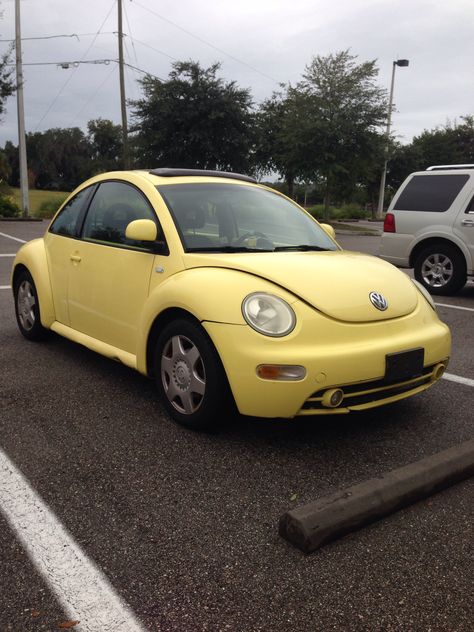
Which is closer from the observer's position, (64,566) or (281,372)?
(64,566)

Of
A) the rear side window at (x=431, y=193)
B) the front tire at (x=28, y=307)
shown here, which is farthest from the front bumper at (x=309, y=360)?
the rear side window at (x=431, y=193)

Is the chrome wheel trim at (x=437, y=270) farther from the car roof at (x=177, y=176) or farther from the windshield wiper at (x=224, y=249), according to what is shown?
the windshield wiper at (x=224, y=249)

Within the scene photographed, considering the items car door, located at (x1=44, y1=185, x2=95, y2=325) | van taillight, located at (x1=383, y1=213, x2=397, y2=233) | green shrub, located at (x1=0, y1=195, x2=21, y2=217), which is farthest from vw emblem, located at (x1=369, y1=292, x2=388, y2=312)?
green shrub, located at (x1=0, y1=195, x2=21, y2=217)

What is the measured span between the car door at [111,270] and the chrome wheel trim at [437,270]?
5.80m

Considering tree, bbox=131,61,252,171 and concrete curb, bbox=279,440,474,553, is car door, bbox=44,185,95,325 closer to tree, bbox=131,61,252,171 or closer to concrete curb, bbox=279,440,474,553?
concrete curb, bbox=279,440,474,553

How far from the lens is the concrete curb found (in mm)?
2254

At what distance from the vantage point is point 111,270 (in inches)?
157

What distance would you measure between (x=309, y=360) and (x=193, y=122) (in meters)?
29.3

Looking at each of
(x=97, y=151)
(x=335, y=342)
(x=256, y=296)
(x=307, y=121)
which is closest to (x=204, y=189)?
(x=256, y=296)

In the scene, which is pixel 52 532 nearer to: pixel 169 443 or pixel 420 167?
pixel 169 443

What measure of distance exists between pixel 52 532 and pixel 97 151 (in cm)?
10339

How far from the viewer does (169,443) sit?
321 centimetres

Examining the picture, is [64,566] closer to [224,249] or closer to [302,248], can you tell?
[224,249]

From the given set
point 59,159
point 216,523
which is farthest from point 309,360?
point 59,159
